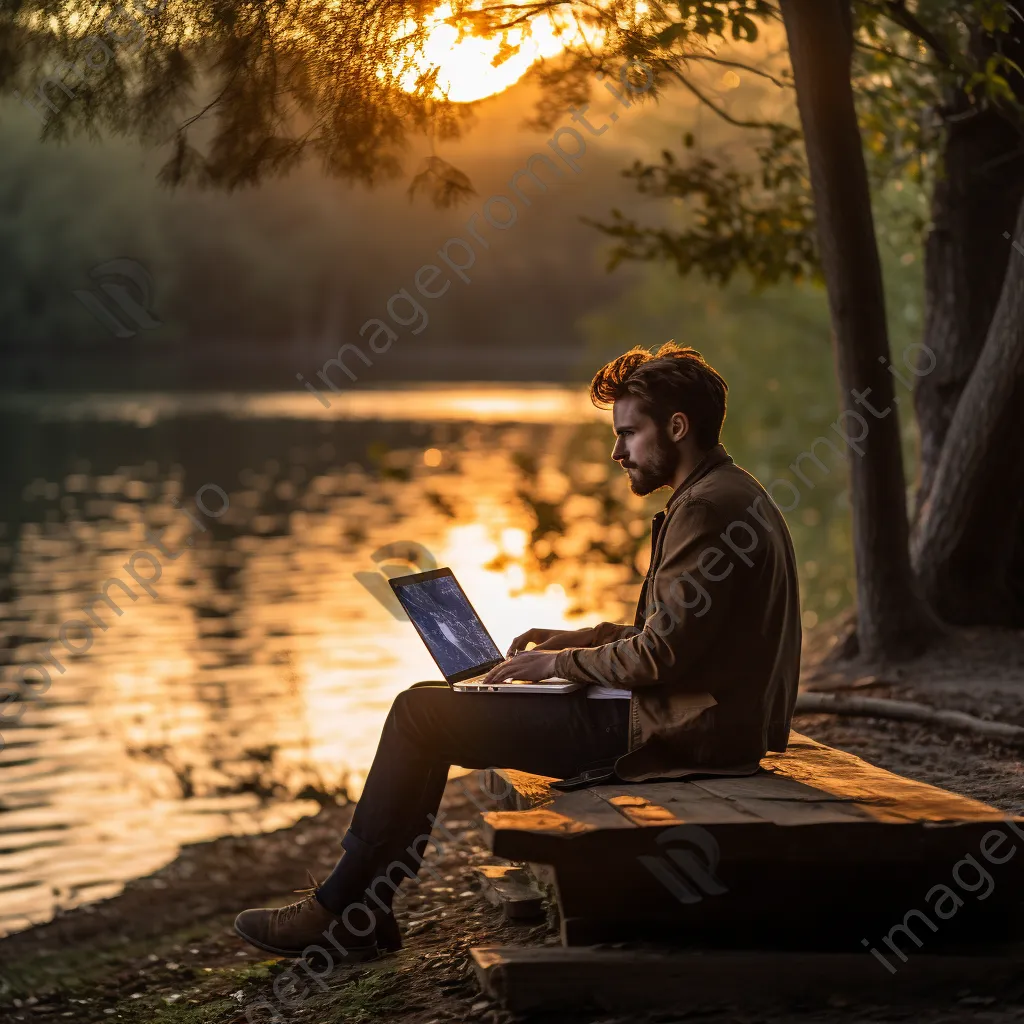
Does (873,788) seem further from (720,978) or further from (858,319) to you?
(858,319)

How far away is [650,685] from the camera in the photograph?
4250 mm

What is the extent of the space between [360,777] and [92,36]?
20.0 ft

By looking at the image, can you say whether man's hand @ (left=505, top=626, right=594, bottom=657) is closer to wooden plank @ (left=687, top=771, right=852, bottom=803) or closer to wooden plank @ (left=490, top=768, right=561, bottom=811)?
wooden plank @ (left=490, top=768, right=561, bottom=811)

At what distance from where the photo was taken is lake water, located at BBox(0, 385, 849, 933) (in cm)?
1045

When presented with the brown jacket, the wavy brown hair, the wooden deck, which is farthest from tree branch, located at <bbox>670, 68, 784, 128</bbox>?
the wooden deck

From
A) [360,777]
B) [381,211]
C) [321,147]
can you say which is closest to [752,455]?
[360,777]

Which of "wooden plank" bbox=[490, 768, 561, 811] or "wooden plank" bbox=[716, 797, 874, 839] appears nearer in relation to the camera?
"wooden plank" bbox=[716, 797, 874, 839]

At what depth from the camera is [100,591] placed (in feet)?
68.6

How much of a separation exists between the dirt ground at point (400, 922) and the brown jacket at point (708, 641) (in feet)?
2.45

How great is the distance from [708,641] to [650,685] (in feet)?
0.77

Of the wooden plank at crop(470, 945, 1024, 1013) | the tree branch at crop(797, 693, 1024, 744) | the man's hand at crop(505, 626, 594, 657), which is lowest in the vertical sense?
the wooden plank at crop(470, 945, 1024, 1013)

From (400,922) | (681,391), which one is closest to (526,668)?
(681,391)

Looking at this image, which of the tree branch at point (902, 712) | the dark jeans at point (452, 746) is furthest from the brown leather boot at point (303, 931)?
the tree branch at point (902, 712)

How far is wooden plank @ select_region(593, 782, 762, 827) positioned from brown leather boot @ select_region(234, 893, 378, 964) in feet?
3.33
